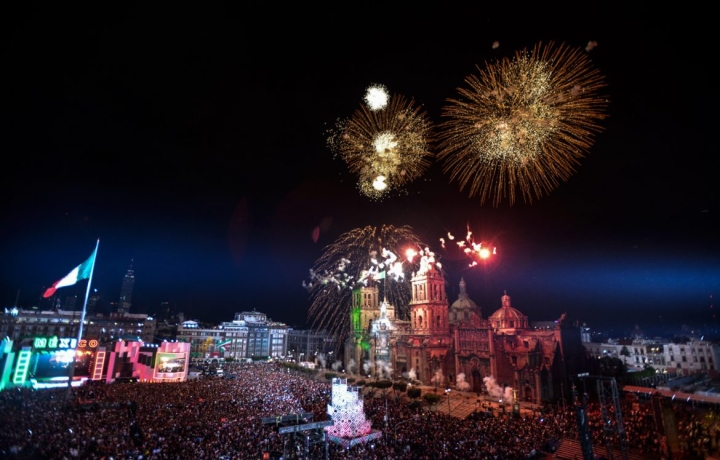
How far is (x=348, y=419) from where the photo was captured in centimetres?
2741

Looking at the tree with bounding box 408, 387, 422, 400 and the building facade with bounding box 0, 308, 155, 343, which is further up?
the building facade with bounding box 0, 308, 155, 343

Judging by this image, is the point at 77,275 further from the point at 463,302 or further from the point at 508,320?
the point at 463,302

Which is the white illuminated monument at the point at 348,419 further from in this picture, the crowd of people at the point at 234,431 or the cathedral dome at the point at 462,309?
the cathedral dome at the point at 462,309

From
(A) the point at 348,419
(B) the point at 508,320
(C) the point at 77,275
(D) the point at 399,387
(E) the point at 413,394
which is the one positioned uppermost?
(C) the point at 77,275

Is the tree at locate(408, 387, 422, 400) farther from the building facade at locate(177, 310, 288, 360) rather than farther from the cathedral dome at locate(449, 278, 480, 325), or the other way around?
the building facade at locate(177, 310, 288, 360)

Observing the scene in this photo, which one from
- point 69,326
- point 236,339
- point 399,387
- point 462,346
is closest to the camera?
point 399,387

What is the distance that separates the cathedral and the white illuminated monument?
18.5 metres

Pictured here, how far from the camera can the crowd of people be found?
19.6m

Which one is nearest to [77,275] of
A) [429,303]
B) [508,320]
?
[429,303]

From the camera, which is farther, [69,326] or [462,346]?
[69,326]

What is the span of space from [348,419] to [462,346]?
27580 millimetres

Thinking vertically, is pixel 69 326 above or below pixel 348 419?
above

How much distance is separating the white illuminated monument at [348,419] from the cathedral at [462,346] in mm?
18508

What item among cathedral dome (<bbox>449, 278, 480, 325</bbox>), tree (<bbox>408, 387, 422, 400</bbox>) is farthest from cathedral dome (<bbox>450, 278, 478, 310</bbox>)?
tree (<bbox>408, 387, 422, 400</bbox>)
